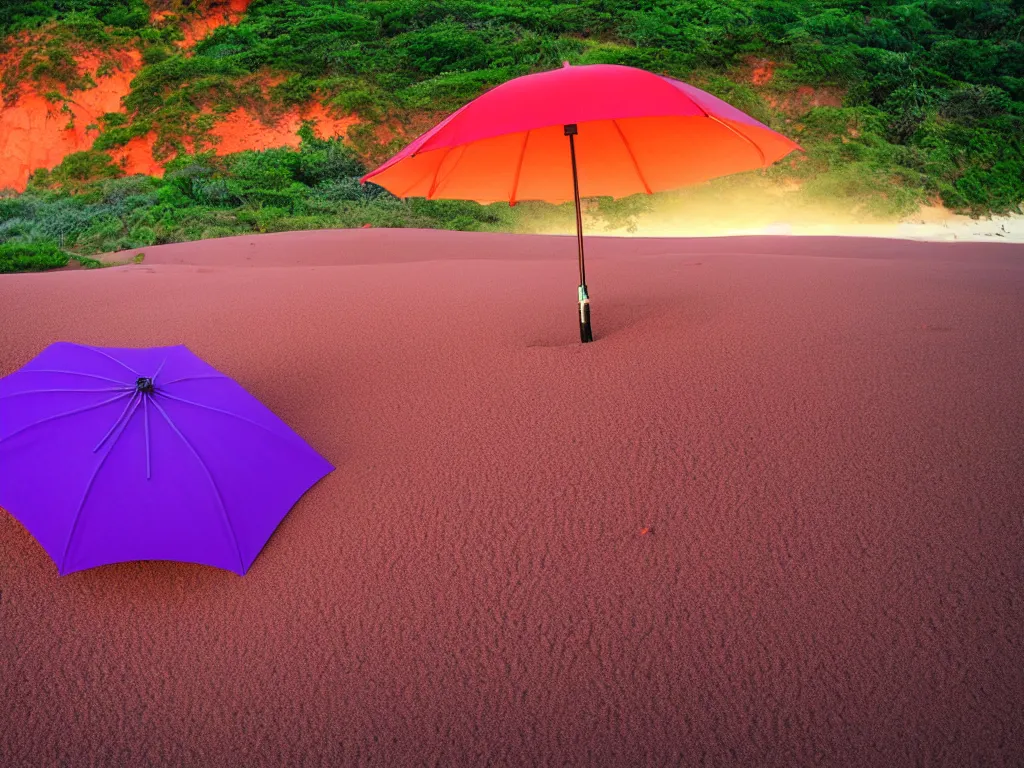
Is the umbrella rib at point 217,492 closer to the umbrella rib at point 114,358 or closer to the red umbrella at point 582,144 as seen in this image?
the umbrella rib at point 114,358

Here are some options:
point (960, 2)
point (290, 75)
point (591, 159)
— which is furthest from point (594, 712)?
point (960, 2)

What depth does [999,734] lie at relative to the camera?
1.35 m

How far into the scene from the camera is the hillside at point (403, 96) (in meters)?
12.6

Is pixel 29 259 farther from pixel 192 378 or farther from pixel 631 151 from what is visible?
pixel 631 151

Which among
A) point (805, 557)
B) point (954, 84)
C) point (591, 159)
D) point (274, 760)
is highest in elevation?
point (954, 84)

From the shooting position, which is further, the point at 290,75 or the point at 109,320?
the point at 290,75

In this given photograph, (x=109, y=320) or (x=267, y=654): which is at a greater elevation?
(x=109, y=320)

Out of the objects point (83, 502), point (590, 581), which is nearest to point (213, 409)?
point (83, 502)

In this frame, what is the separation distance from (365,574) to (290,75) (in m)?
17.5

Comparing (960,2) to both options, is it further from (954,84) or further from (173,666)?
(173,666)

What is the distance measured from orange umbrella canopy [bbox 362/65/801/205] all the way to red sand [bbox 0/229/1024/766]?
73 centimetres

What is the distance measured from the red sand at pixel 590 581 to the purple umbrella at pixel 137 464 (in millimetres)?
170

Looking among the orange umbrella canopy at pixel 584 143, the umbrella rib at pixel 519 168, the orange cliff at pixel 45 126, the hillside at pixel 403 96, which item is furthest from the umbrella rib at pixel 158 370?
the orange cliff at pixel 45 126

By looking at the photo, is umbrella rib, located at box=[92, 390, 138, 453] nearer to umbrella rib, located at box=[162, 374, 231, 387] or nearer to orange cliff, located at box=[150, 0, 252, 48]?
umbrella rib, located at box=[162, 374, 231, 387]
